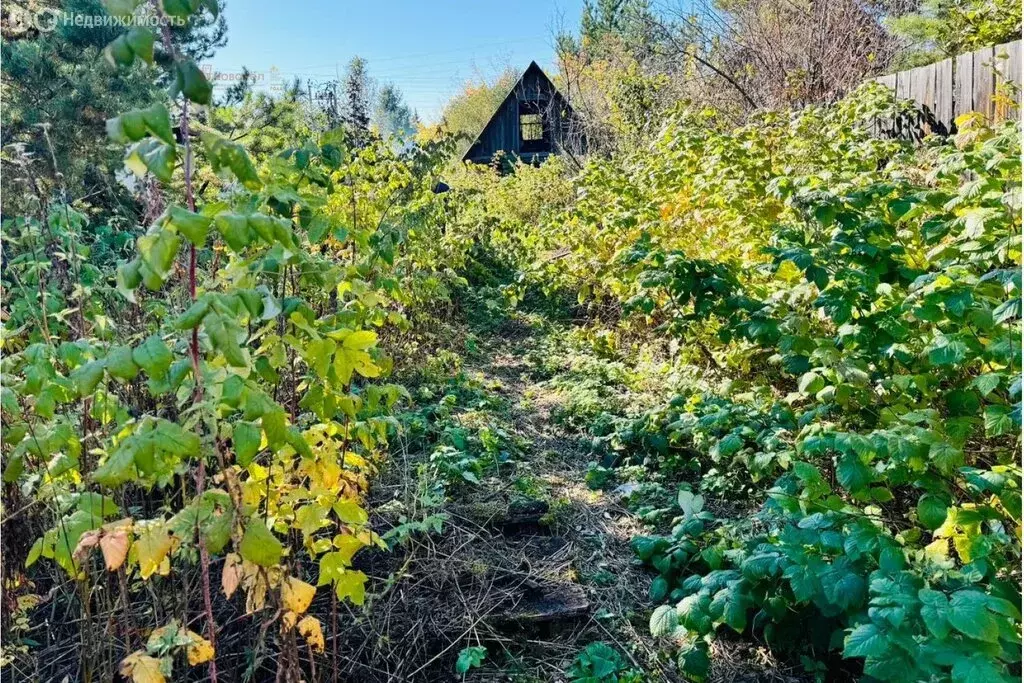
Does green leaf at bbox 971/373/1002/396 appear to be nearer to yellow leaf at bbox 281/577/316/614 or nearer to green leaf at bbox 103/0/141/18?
yellow leaf at bbox 281/577/316/614

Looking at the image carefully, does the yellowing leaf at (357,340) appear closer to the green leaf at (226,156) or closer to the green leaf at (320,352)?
the green leaf at (320,352)

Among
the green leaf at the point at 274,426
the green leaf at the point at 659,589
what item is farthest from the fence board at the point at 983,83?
the green leaf at the point at 274,426

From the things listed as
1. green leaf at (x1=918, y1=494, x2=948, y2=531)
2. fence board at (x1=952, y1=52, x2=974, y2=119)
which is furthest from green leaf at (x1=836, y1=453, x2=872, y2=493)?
fence board at (x1=952, y1=52, x2=974, y2=119)

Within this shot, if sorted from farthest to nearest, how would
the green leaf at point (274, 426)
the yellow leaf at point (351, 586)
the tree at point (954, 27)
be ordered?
1. the tree at point (954, 27)
2. the yellow leaf at point (351, 586)
3. the green leaf at point (274, 426)

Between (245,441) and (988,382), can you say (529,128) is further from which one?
(245,441)

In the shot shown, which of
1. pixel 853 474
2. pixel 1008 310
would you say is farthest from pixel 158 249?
pixel 1008 310

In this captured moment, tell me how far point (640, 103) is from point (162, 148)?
8.20 meters

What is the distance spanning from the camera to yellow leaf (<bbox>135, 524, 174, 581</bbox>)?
1.21 m

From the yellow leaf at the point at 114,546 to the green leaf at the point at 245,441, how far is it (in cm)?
26

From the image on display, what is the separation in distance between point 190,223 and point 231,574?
2.14 feet

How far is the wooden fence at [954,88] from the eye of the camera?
4258 millimetres

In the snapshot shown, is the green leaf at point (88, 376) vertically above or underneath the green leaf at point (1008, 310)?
above

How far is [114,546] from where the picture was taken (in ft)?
3.90

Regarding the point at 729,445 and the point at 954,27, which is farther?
the point at 954,27
